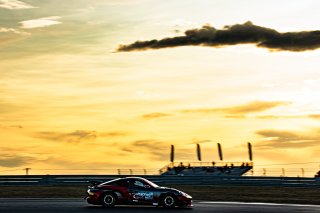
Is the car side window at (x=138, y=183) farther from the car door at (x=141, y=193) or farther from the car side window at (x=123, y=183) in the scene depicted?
the car side window at (x=123, y=183)

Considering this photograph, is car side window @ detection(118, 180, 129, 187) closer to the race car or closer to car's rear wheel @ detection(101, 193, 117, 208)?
the race car

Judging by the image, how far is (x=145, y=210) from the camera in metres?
24.7

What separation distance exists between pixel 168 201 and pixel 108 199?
97.3 inches

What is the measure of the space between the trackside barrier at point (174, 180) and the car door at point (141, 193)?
14.7 metres

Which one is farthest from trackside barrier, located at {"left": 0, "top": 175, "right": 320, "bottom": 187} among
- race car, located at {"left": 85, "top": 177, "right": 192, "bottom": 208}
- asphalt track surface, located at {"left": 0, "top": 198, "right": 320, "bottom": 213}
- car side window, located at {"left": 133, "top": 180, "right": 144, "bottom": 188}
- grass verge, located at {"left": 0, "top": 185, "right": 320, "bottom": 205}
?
race car, located at {"left": 85, "top": 177, "right": 192, "bottom": 208}

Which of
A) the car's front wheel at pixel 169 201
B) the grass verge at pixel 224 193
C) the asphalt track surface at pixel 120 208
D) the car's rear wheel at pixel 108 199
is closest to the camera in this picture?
the asphalt track surface at pixel 120 208

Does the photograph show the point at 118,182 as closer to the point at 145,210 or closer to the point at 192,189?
the point at 145,210

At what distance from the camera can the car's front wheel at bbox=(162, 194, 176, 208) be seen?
25.4m

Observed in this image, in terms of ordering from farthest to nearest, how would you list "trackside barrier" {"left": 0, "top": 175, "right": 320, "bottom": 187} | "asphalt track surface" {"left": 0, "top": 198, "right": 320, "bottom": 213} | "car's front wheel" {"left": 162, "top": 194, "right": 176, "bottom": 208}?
"trackside barrier" {"left": 0, "top": 175, "right": 320, "bottom": 187} → "car's front wheel" {"left": 162, "top": 194, "right": 176, "bottom": 208} → "asphalt track surface" {"left": 0, "top": 198, "right": 320, "bottom": 213}

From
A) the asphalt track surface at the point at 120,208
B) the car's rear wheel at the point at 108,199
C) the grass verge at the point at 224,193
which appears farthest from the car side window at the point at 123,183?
the grass verge at the point at 224,193

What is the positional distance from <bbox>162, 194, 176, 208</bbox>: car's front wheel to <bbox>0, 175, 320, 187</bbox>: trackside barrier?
1488 cm

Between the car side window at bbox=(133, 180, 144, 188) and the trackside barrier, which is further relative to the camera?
the trackside barrier

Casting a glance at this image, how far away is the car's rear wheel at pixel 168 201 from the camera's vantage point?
25.4 meters

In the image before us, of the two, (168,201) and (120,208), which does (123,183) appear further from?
(168,201)
